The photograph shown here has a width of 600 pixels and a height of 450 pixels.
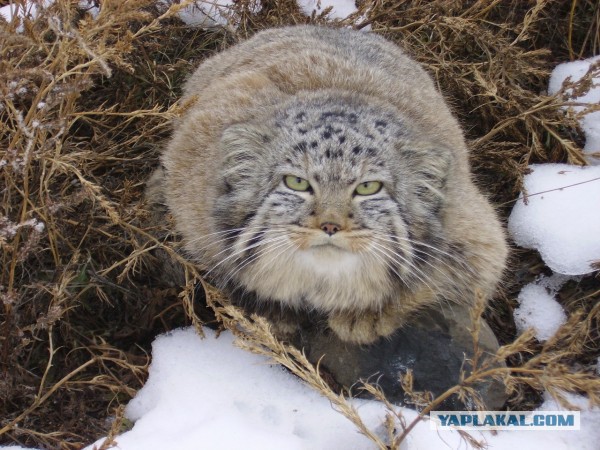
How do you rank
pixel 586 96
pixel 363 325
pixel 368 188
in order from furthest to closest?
pixel 586 96
pixel 363 325
pixel 368 188

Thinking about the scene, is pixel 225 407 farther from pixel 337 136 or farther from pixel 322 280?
pixel 337 136

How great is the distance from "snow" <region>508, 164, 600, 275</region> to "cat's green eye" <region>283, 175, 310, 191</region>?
181 cm

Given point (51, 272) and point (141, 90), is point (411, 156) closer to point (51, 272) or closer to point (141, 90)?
point (51, 272)

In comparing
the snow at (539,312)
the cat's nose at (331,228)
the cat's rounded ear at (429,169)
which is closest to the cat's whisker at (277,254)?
the cat's nose at (331,228)

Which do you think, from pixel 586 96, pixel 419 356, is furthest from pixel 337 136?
pixel 586 96

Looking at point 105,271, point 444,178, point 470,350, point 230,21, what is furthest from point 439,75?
point 105,271

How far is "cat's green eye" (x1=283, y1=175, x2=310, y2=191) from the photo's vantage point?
3512 millimetres

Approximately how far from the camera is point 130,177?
5133 mm

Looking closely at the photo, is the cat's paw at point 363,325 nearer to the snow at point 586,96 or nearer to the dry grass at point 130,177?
the dry grass at point 130,177

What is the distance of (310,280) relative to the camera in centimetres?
370

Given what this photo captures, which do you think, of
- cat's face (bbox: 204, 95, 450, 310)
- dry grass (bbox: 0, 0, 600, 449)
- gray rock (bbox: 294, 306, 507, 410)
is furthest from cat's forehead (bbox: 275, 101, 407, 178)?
gray rock (bbox: 294, 306, 507, 410)

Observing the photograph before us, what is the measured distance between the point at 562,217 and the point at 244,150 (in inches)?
81.2

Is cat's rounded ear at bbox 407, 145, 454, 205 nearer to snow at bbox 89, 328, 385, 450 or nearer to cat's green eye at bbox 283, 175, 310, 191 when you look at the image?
cat's green eye at bbox 283, 175, 310, 191

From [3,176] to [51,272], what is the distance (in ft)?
1.91
